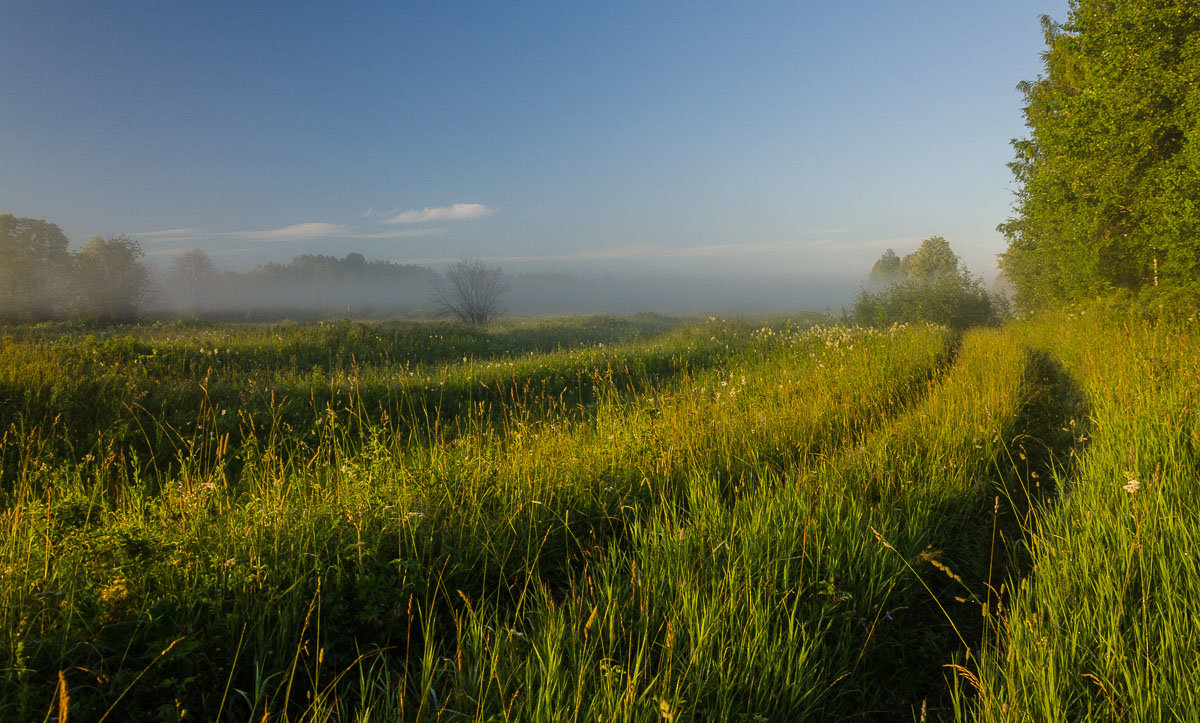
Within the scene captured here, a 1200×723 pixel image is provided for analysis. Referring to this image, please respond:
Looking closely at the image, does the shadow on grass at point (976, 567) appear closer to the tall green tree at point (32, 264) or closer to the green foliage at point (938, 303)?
the green foliage at point (938, 303)

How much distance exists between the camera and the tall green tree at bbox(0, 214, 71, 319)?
132ft

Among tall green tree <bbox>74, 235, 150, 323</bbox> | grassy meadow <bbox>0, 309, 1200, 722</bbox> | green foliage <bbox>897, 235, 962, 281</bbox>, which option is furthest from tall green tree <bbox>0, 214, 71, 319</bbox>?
green foliage <bbox>897, 235, 962, 281</bbox>

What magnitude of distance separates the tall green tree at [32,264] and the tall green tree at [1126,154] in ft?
185

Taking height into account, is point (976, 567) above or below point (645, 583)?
below

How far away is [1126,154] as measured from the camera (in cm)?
1426

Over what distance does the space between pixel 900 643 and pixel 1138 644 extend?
3.09ft

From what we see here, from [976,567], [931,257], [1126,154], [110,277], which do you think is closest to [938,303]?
[1126,154]

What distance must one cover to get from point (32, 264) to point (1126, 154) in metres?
68.9

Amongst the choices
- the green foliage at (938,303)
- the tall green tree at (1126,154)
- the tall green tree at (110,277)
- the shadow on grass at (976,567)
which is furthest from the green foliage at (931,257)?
the tall green tree at (110,277)

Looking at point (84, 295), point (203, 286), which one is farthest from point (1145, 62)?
point (203, 286)

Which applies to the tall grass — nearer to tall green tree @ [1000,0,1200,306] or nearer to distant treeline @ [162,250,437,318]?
tall green tree @ [1000,0,1200,306]

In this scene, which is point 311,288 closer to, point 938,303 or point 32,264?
point 32,264

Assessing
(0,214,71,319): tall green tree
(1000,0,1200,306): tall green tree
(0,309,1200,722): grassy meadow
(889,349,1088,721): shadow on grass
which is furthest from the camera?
(0,214,71,319): tall green tree

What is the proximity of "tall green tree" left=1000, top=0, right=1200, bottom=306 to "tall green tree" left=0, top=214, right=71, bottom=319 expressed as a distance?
56.2 meters
